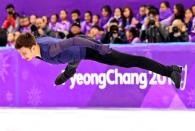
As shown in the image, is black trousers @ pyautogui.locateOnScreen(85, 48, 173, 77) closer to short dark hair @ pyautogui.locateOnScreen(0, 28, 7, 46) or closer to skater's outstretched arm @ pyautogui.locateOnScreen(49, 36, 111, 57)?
skater's outstretched arm @ pyautogui.locateOnScreen(49, 36, 111, 57)

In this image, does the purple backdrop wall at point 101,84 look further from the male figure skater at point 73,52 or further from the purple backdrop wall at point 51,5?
the purple backdrop wall at point 51,5

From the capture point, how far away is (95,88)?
10250 millimetres

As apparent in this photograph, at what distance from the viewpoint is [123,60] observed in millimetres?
6789

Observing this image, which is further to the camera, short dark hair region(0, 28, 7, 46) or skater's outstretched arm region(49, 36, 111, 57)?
short dark hair region(0, 28, 7, 46)

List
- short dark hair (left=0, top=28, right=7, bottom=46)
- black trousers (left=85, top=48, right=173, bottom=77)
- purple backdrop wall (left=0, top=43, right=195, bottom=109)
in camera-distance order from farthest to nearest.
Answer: short dark hair (left=0, top=28, right=7, bottom=46)
purple backdrop wall (left=0, top=43, right=195, bottom=109)
black trousers (left=85, top=48, right=173, bottom=77)

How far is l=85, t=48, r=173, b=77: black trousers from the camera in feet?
22.1

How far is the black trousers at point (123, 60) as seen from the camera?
675cm

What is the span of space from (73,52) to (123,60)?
644 millimetres
